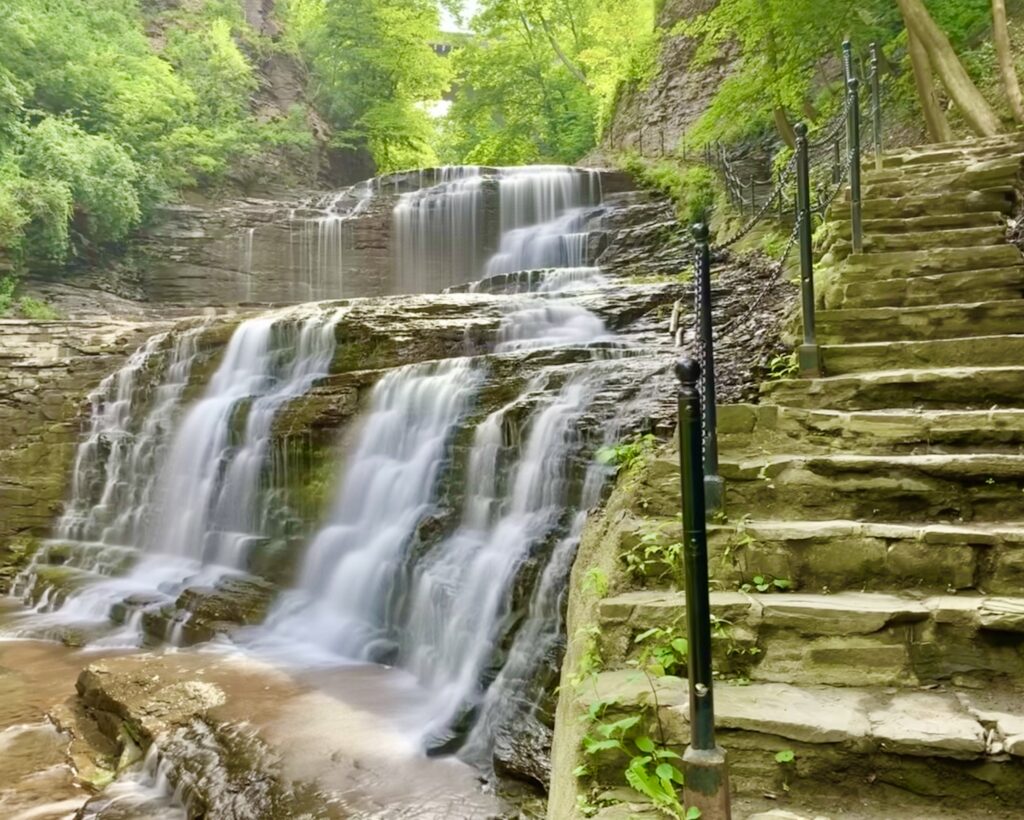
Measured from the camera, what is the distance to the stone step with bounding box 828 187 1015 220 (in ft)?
19.1

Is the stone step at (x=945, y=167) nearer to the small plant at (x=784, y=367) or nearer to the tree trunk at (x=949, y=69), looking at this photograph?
the tree trunk at (x=949, y=69)

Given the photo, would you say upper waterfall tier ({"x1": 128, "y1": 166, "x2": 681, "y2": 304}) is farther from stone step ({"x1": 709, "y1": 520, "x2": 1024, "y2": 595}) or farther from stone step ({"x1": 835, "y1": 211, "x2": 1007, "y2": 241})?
stone step ({"x1": 709, "y1": 520, "x2": 1024, "y2": 595})

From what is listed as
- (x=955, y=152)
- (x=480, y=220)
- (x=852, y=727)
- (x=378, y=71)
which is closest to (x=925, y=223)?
(x=955, y=152)

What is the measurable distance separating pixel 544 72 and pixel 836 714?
2692 cm

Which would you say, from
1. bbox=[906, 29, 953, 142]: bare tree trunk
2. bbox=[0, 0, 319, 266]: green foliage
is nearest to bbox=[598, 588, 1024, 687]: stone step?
bbox=[906, 29, 953, 142]: bare tree trunk

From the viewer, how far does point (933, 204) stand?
19.9 feet

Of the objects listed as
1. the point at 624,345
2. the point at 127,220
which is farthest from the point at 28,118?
the point at 624,345

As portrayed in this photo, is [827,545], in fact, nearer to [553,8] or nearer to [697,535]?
[697,535]

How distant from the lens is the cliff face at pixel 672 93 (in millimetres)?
18000

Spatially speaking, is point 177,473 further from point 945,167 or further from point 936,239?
point 945,167

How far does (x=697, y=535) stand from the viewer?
1.82 meters

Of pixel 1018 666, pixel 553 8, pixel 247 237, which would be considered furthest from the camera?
pixel 553 8

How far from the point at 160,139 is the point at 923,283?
66.8 feet

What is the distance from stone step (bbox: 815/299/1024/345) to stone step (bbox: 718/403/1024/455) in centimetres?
108
